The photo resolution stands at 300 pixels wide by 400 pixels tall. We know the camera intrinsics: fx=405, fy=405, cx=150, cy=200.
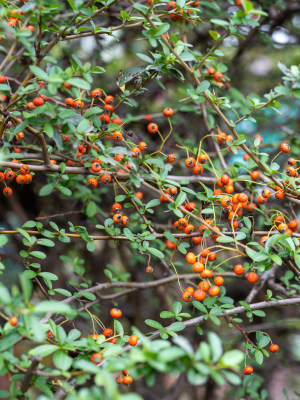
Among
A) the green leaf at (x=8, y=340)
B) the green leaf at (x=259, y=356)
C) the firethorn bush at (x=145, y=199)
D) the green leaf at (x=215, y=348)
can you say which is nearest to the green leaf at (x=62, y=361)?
the firethorn bush at (x=145, y=199)

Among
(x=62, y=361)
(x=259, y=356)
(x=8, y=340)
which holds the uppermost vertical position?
(x=8, y=340)

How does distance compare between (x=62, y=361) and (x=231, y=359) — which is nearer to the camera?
(x=231, y=359)

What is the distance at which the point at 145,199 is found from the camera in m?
2.76

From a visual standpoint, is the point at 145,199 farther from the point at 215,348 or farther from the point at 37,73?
the point at 215,348

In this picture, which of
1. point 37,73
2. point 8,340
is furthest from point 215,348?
point 37,73

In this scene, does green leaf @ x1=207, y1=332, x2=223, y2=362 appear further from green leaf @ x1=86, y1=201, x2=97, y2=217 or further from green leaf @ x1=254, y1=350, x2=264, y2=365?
green leaf @ x1=86, y1=201, x2=97, y2=217

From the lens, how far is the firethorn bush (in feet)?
4.23

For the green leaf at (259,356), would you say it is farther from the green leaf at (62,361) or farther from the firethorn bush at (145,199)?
the green leaf at (62,361)

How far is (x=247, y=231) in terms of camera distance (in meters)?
1.79

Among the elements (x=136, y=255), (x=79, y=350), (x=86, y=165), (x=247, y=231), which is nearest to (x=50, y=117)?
(x=86, y=165)

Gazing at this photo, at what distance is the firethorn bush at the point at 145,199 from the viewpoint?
129 centimetres

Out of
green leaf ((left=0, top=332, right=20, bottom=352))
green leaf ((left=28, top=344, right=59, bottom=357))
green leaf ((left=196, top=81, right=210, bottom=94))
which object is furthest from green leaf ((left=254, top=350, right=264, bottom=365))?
green leaf ((left=196, top=81, right=210, bottom=94))

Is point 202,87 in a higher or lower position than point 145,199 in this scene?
higher

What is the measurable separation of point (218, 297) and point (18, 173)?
1094 millimetres
